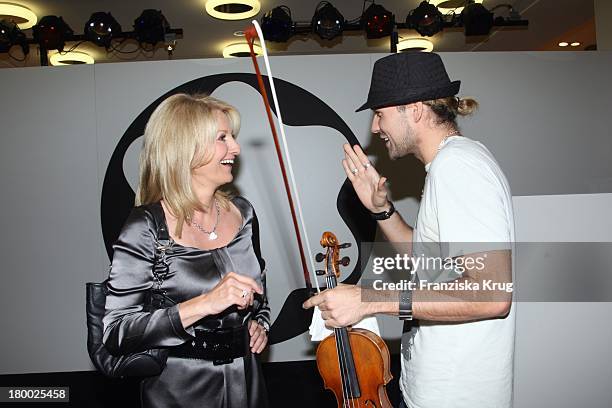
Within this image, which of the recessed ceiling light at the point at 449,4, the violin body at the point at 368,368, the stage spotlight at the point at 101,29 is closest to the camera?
the violin body at the point at 368,368

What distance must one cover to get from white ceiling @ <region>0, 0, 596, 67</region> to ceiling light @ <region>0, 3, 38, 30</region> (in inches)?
2.9

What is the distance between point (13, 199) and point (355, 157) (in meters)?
3.60

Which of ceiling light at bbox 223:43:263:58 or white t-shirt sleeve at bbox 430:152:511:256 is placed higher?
ceiling light at bbox 223:43:263:58

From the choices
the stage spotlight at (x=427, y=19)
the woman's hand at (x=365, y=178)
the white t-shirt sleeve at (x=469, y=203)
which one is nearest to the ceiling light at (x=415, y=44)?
the stage spotlight at (x=427, y=19)

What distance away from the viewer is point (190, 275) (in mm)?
1625

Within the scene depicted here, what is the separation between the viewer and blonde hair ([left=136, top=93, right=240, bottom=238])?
1.69m

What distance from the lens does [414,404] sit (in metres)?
1.61

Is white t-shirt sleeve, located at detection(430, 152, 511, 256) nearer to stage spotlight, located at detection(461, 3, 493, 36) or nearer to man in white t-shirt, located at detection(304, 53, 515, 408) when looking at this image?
man in white t-shirt, located at detection(304, 53, 515, 408)

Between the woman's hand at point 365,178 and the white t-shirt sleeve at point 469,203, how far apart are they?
0.59m

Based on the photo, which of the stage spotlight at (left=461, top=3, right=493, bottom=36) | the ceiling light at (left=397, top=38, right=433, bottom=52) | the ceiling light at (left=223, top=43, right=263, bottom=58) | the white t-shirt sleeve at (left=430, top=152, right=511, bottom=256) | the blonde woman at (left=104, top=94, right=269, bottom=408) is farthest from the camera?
the ceiling light at (left=223, top=43, right=263, bottom=58)

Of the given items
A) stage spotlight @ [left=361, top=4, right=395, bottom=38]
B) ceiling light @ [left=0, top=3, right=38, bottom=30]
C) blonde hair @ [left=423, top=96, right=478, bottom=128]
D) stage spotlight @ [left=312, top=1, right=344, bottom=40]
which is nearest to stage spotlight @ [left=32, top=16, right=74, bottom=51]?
ceiling light @ [left=0, top=3, right=38, bottom=30]

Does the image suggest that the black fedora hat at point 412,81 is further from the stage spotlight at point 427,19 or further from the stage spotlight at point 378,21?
the stage spotlight at point 427,19

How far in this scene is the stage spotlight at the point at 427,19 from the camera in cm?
506

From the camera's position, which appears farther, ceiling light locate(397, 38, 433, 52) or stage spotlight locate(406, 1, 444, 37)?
ceiling light locate(397, 38, 433, 52)
